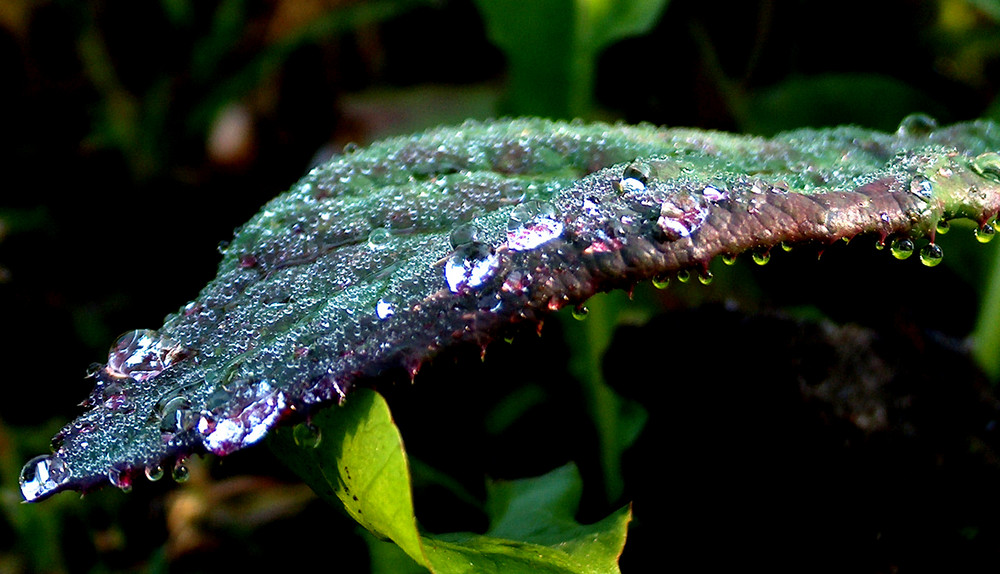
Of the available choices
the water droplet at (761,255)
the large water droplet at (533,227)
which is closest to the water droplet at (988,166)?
the water droplet at (761,255)

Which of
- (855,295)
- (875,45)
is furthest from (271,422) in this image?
(875,45)

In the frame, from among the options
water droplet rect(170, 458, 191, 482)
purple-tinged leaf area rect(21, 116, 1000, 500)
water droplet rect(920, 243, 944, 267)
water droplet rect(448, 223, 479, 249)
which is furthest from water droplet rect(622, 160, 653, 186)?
water droplet rect(170, 458, 191, 482)

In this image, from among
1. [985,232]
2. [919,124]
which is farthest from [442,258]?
[919,124]

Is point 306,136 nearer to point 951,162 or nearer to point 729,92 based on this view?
point 729,92

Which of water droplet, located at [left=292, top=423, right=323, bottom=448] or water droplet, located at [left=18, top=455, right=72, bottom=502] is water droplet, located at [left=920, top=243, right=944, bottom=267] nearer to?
water droplet, located at [left=292, top=423, right=323, bottom=448]

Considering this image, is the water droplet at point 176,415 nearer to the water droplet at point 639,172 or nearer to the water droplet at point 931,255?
the water droplet at point 639,172

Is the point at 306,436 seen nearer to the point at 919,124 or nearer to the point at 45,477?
the point at 45,477

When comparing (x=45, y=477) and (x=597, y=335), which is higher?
(x=45, y=477)
